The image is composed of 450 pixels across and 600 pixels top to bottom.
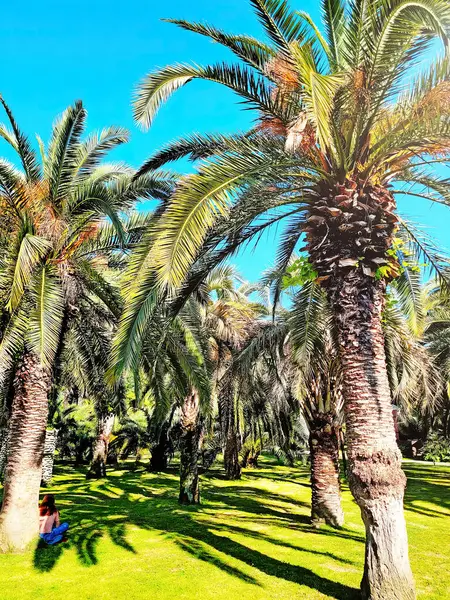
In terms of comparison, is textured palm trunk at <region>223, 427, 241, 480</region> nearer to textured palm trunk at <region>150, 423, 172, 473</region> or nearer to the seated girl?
Result: textured palm trunk at <region>150, 423, 172, 473</region>

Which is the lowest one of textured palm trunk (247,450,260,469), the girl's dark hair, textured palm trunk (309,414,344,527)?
the girl's dark hair

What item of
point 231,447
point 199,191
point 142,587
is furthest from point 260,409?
point 199,191

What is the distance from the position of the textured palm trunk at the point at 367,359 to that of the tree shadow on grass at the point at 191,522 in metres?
0.95

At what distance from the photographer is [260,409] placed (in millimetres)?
24281

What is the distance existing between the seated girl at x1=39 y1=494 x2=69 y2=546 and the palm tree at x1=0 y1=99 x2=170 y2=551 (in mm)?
329

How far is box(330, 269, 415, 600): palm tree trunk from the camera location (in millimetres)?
5539

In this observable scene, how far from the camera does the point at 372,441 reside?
5918mm

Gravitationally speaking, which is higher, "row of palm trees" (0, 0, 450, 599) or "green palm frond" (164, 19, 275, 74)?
"green palm frond" (164, 19, 275, 74)

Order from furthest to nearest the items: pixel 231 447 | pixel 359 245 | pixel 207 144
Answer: pixel 231 447
pixel 207 144
pixel 359 245

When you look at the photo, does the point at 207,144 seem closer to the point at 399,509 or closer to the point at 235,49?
the point at 235,49

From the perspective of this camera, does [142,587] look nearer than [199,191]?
No

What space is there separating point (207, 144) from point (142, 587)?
713 centimetres

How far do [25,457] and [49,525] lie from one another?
1.61m

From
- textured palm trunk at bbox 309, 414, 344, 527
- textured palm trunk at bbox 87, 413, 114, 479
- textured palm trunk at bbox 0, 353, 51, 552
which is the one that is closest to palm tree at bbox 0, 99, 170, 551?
textured palm trunk at bbox 0, 353, 51, 552
